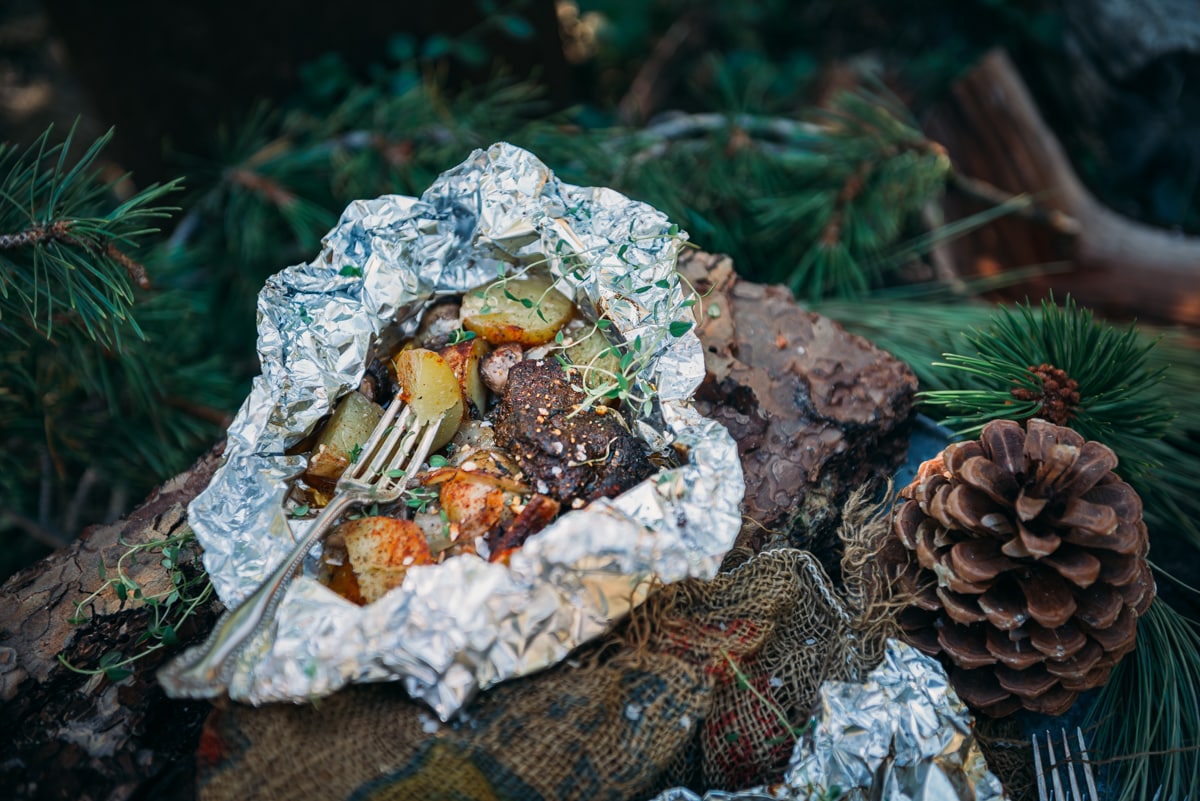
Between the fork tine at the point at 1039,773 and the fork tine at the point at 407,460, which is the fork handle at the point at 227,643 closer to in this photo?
the fork tine at the point at 407,460

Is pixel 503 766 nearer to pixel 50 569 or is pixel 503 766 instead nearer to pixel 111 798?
pixel 111 798

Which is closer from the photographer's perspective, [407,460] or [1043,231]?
[407,460]

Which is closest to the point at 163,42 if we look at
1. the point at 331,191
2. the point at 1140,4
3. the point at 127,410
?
the point at 331,191

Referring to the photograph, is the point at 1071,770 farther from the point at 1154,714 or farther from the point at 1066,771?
the point at 1154,714

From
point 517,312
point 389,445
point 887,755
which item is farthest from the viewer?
point 517,312

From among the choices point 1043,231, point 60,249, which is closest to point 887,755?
point 60,249

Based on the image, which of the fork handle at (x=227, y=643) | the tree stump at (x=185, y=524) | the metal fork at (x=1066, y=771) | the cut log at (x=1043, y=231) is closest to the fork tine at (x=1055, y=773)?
the metal fork at (x=1066, y=771)
